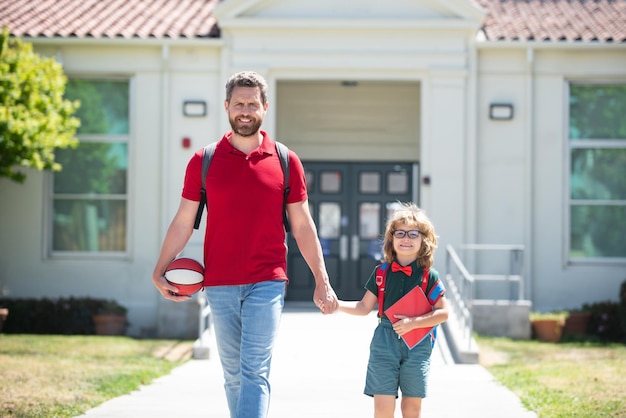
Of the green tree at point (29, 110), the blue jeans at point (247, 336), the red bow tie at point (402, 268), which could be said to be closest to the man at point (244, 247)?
the blue jeans at point (247, 336)

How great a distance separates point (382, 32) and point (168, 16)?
135 inches

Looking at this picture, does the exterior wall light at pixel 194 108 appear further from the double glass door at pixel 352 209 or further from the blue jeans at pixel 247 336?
the blue jeans at pixel 247 336

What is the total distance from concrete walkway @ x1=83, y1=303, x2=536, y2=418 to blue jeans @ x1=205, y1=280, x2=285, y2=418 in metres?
2.31

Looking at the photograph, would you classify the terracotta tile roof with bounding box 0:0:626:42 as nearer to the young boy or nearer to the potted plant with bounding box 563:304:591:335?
the potted plant with bounding box 563:304:591:335

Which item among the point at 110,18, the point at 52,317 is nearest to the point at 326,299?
the point at 52,317

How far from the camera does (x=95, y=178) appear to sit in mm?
14664

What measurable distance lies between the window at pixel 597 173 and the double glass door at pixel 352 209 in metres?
3.01

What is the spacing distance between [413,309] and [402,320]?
0.45 feet

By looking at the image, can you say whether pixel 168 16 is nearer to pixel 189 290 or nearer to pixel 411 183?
pixel 411 183

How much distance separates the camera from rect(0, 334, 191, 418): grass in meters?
7.52

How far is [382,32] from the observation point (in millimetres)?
14062

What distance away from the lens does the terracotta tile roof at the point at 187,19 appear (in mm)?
14242

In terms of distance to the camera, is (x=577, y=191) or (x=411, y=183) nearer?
(x=577, y=191)

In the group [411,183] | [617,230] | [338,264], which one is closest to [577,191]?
[617,230]
